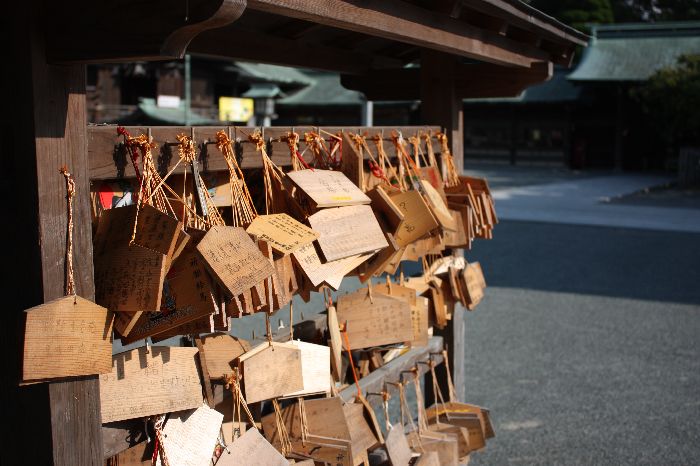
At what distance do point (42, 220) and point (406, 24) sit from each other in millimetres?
1198

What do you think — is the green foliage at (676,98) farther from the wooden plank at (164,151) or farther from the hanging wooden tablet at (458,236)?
the wooden plank at (164,151)

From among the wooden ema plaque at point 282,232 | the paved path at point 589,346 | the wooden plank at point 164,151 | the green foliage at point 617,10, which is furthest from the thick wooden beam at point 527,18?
the green foliage at point 617,10

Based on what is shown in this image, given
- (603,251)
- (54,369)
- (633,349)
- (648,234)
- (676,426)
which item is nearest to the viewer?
(54,369)

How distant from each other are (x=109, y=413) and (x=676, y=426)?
13.2ft

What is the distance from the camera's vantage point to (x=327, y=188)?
2.17 metres

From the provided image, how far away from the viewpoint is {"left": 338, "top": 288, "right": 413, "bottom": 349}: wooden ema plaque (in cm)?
273

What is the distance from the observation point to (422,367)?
330cm

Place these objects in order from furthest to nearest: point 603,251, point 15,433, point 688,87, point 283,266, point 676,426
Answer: point 688,87
point 603,251
point 676,426
point 283,266
point 15,433

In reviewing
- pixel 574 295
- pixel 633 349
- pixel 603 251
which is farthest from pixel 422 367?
pixel 603 251

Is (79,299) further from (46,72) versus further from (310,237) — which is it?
(310,237)

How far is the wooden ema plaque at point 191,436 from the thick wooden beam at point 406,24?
92 centimetres

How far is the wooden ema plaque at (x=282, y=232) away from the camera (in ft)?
6.13

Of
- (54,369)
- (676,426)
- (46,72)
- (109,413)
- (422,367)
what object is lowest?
(676,426)

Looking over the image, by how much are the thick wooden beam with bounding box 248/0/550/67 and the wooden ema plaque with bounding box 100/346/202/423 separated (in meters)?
0.77
